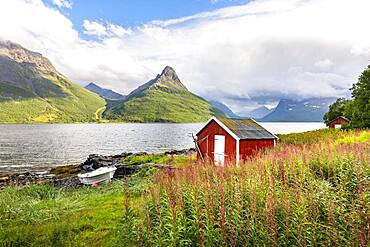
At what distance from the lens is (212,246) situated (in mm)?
5023

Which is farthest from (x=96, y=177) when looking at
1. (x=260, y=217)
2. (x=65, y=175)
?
(x=260, y=217)

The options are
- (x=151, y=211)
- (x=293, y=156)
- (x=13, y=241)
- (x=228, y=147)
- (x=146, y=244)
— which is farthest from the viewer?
(x=228, y=147)

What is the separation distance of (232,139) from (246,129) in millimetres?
1864

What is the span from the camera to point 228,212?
5.12m

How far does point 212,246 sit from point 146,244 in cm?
145

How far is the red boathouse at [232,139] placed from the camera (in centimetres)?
1973

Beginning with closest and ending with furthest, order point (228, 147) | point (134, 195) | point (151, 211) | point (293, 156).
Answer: point (151, 211)
point (293, 156)
point (134, 195)
point (228, 147)

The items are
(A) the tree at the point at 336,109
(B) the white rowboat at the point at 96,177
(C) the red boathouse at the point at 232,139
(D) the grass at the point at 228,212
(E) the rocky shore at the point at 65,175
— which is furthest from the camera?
(A) the tree at the point at 336,109

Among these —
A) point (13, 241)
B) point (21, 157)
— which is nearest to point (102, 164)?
point (21, 157)

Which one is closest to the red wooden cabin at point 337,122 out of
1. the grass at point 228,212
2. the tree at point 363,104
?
the tree at point 363,104

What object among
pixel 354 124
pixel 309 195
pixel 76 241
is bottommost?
pixel 76 241

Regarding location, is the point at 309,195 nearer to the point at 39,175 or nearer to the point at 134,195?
the point at 134,195

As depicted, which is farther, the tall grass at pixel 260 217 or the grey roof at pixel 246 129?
the grey roof at pixel 246 129

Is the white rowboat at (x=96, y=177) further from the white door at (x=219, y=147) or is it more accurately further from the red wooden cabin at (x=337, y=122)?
the red wooden cabin at (x=337, y=122)
